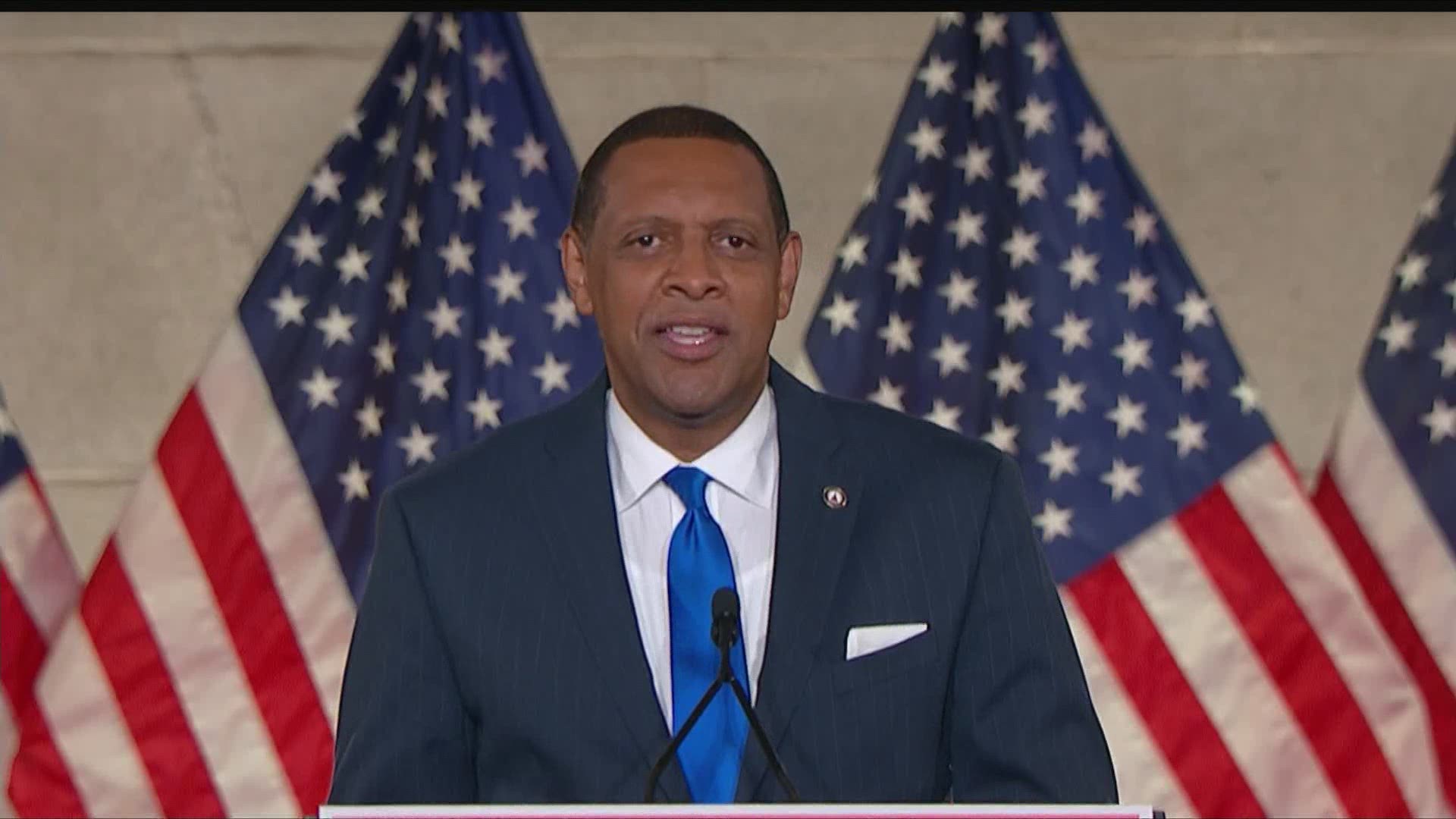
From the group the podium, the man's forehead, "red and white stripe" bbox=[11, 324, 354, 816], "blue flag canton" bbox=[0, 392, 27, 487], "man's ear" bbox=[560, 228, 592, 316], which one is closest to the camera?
the podium

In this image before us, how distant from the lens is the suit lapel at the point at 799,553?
6.16 feet

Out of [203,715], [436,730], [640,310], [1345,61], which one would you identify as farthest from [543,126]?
[436,730]

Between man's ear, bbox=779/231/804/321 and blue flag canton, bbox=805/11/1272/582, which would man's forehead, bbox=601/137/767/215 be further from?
blue flag canton, bbox=805/11/1272/582

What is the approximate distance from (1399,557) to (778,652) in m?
2.23

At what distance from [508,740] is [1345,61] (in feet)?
8.66

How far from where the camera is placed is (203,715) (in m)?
3.76

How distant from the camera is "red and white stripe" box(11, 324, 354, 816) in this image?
3742mm

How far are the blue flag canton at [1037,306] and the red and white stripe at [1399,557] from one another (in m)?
0.20

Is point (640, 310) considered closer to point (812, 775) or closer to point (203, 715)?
point (812, 775)

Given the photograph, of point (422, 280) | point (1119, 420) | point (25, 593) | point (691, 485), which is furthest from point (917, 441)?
point (25, 593)

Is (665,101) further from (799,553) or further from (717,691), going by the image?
(717,691)

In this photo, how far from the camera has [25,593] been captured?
3816 millimetres

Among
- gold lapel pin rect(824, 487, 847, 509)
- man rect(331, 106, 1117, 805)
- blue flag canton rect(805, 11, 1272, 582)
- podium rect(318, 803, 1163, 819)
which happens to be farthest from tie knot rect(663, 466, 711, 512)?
blue flag canton rect(805, 11, 1272, 582)

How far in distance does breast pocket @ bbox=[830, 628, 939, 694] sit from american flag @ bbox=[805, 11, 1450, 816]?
1.89 m
